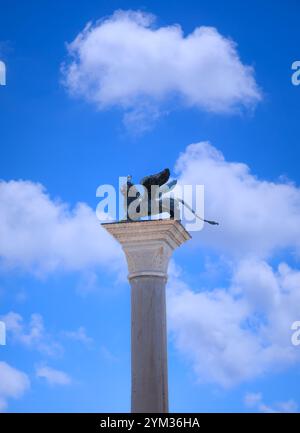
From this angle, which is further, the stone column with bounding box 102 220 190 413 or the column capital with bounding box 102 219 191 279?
the column capital with bounding box 102 219 191 279

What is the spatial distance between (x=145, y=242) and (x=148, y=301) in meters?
1.26

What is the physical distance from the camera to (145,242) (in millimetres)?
21719

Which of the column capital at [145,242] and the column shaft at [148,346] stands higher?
the column capital at [145,242]

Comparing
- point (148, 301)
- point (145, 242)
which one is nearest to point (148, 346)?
point (148, 301)

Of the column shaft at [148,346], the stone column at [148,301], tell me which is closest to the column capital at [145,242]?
the stone column at [148,301]

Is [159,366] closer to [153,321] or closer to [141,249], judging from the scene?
[153,321]

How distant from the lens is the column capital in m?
21.6

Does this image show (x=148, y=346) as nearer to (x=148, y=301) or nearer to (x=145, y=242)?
(x=148, y=301)

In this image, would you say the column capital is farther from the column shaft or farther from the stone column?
the column shaft

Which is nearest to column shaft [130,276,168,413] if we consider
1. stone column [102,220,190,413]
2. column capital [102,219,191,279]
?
stone column [102,220,190,413]

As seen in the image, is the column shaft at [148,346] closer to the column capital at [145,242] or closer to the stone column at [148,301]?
the stone column at [148,301]

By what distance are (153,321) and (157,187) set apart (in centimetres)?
301

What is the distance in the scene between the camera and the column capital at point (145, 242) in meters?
21.6
